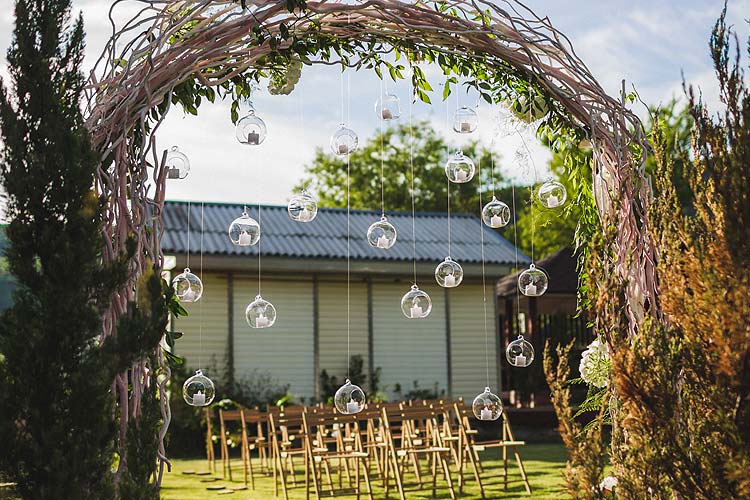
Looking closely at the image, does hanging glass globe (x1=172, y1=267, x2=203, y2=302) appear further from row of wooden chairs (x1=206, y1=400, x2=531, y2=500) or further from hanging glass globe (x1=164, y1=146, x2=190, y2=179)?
row of wooden chairs (x1=206, y1=400, x2=531, y2=500)

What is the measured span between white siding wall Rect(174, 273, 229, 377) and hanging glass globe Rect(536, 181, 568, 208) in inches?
423

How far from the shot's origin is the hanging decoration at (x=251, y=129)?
4453mm

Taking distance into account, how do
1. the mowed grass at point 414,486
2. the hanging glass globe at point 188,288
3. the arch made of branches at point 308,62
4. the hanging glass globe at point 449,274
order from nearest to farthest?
the arch made of branches at point 308,62 < the hanging glass globe at point 188,288 < the hanging glass globe at point 449,274 < the mowed grass at point 414,486

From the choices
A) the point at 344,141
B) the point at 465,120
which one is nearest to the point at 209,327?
the point at 344,141

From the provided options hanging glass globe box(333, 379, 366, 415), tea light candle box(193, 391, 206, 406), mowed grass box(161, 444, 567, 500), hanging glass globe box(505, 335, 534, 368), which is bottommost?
mowed grass box(161, 444, 567, 500)

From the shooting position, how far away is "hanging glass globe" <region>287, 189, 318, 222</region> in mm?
5082

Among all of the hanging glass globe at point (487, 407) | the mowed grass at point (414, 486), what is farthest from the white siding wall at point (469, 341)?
the hanging glass globe at point (487, 407)

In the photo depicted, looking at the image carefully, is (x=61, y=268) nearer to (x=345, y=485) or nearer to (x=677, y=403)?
(x=677, y=403)

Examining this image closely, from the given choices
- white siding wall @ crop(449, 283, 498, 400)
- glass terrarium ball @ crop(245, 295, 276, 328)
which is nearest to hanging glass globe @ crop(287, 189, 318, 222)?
glass terrarium ball @ crop(245, 295, 276, 328)

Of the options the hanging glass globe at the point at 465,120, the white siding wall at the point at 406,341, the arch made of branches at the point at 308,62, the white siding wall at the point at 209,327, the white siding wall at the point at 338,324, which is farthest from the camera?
the white siding wall at the point at 406,341

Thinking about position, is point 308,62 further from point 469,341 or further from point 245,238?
point 469,341

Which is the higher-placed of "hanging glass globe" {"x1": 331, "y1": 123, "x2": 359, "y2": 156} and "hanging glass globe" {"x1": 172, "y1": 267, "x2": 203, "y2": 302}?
"hanging glass globe" {"x1": 331, "y1": 123, "x2": 359, "y2": 156}

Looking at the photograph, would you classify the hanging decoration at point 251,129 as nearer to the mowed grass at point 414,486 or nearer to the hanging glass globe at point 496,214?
the hanging glass globe at point 496,214

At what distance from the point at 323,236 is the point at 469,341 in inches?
144
